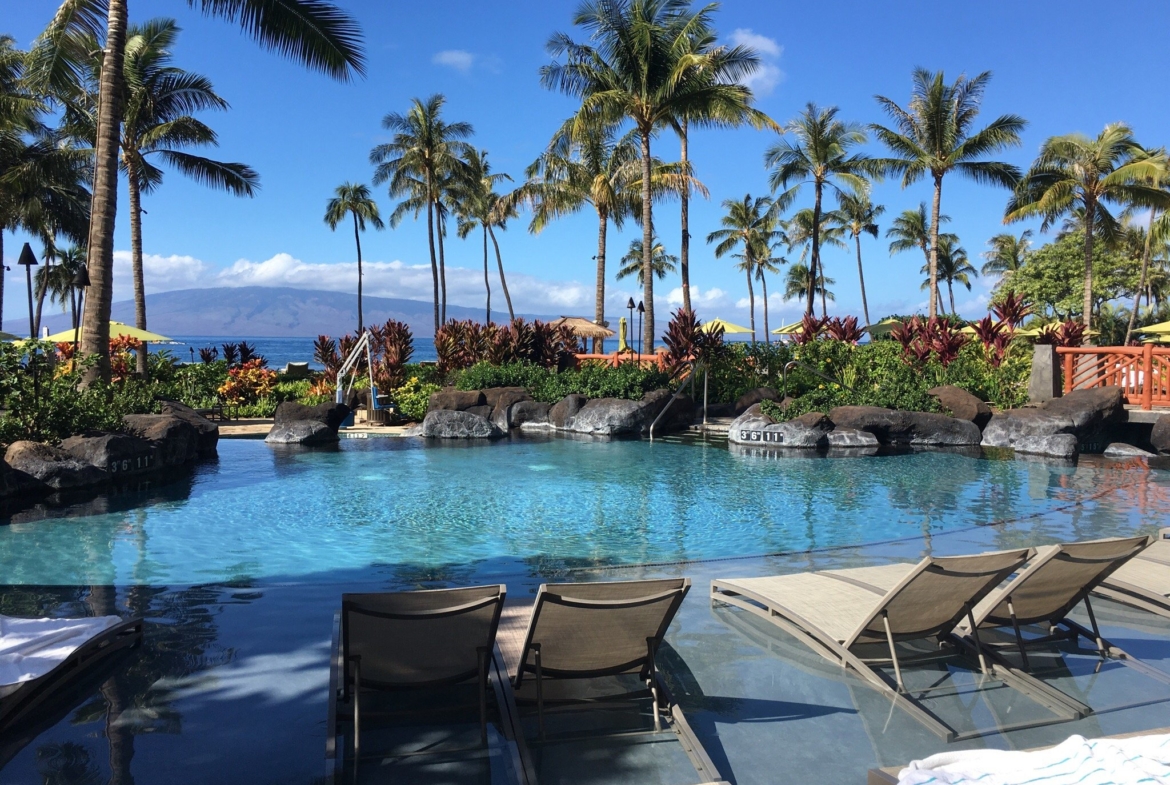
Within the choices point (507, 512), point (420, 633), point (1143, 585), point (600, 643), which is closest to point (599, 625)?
point (600, 643)

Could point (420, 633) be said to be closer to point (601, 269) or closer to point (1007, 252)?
point (601, 269)

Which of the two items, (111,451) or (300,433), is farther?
(300,433)

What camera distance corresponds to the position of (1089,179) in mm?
30000

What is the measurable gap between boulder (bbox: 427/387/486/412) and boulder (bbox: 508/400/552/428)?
2.87 feet

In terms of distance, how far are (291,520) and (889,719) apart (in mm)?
7273

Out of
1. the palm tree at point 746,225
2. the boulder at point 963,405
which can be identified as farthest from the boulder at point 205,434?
the palm tree at point 746,225

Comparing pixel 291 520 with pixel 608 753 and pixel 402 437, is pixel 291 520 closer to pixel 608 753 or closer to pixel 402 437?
pixel 608 753

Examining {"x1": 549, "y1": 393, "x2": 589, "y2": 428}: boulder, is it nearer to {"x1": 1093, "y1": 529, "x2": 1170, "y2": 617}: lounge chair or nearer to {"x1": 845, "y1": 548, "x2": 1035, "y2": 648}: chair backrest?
{"x1": 1093, "y1": 529, "x2": 1170, "y2": 617}: lounge chair

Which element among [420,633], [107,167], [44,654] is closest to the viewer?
[420,633]

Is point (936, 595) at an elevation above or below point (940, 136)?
below

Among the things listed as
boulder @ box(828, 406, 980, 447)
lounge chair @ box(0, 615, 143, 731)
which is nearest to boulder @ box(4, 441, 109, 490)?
lounge chair @ box(0, 615, 143, 731)

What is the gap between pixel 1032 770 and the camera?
2.60m

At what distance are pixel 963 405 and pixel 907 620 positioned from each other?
13744mm

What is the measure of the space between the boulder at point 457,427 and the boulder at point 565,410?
5.02 feet
